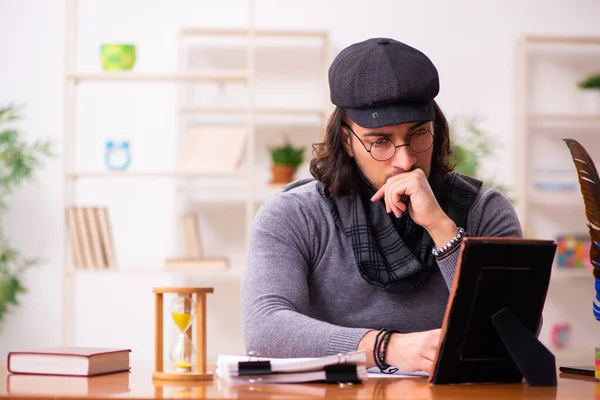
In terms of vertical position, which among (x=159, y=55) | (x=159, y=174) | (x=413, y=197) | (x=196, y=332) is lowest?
(x=196, y=332)

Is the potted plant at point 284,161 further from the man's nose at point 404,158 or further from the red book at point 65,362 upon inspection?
the red book at point 65,362

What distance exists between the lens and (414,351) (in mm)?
1580

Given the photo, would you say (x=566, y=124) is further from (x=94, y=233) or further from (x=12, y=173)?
(x=12, y=173)

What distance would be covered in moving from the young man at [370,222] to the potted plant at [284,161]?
2190 mm

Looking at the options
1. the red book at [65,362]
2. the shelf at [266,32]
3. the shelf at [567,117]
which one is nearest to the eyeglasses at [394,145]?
the red book at [65,362]

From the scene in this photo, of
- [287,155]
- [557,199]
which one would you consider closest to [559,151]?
[557,199]

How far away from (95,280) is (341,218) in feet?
9.47

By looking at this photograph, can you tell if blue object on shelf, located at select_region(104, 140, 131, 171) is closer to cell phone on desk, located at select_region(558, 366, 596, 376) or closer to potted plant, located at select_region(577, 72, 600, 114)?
potted plant, located at select_region(577, 72, 600, 114)

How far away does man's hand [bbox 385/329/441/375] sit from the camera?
1567mm

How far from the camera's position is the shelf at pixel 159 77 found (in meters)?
4.24

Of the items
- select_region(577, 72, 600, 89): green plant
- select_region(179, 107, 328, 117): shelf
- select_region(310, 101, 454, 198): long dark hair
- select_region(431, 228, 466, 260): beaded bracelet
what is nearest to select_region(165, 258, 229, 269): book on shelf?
select_region(179, 107, 328, 117): shelf

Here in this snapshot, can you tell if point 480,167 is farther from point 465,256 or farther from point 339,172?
point 465,256

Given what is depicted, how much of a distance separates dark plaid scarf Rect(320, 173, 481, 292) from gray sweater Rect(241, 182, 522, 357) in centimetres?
3

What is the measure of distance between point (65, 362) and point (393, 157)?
0.80 m
